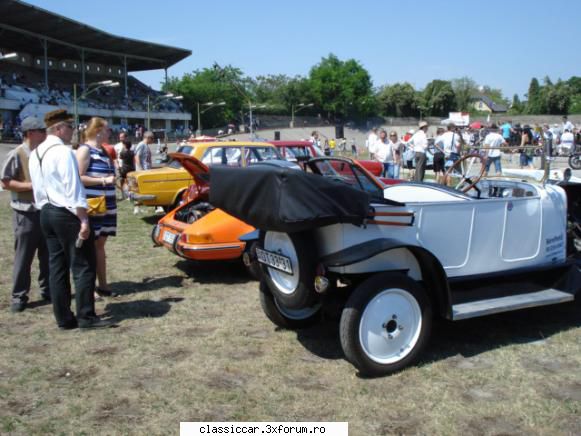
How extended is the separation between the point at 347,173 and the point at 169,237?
2.72 meters

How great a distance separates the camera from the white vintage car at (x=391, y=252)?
362 cm

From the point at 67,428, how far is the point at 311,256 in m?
1.88

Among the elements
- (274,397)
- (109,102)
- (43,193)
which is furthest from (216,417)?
(109,102)

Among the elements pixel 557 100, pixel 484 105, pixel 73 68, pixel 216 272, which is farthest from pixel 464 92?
pixel 216 272

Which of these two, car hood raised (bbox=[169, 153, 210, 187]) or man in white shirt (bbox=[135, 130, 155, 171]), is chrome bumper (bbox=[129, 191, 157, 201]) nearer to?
car hood raised (bbox=[169, 153, 210, 187])

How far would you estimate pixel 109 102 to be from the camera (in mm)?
62469

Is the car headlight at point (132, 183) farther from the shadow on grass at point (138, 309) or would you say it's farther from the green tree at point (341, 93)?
the green tree at point (341, 93)

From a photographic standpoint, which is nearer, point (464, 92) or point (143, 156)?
point (143, 156)

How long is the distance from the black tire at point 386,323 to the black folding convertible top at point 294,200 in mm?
512

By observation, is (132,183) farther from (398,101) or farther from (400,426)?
(398,101)

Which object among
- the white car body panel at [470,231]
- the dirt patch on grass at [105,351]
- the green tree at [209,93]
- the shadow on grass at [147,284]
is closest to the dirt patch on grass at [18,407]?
the dirt patch on grass at [105,351]

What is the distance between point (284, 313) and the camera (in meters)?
4.66

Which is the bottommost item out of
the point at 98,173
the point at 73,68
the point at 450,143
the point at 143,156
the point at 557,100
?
the point at 98,173

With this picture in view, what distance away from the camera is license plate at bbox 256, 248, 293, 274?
12.9 feet
